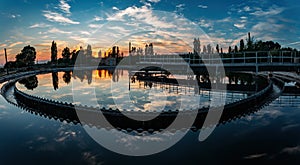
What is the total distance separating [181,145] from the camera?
6.79 m

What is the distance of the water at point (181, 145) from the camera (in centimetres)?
594

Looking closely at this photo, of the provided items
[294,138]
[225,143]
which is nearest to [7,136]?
[225,143]

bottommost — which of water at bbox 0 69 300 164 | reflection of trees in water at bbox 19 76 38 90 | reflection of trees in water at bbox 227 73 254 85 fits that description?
water at bbox 0 69 300 164

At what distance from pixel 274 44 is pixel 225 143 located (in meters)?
70.5

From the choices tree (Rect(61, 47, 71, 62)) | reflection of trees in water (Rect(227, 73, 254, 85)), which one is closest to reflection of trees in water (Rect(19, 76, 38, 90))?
reflection of trees in water (Rect(227, 73, 254, 85))

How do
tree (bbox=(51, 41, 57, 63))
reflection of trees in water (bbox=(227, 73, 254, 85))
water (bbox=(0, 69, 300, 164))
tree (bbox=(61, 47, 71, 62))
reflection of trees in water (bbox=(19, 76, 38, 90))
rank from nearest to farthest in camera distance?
water (bbox=(0, 69, 300, 164))
reflection of trees in water (bbox=(19, 76, 38, 90))
reflection of trees in water (bbox=(227, 73, 254, 85))
tree (bbox=(51, 41, 57, 63))
tree (bbox=(61, 47, 71, 62))

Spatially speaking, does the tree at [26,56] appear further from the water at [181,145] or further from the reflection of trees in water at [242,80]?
the water at [181,145]

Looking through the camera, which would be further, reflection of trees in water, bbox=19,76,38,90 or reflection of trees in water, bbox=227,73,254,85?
reflection of trees in water, bbox=227,73,254,85

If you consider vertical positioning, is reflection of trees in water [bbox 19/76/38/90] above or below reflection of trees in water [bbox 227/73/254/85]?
below

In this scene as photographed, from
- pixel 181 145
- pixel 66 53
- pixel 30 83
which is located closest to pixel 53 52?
pixel 66 53

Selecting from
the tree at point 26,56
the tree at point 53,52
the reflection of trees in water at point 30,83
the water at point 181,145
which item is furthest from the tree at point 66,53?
the water at point 181,145

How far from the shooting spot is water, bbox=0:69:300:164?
19.5ft

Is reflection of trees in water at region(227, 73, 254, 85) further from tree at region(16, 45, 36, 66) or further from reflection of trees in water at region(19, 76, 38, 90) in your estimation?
tree at region(16, 45, 36, 66)

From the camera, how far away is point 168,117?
882 cm
